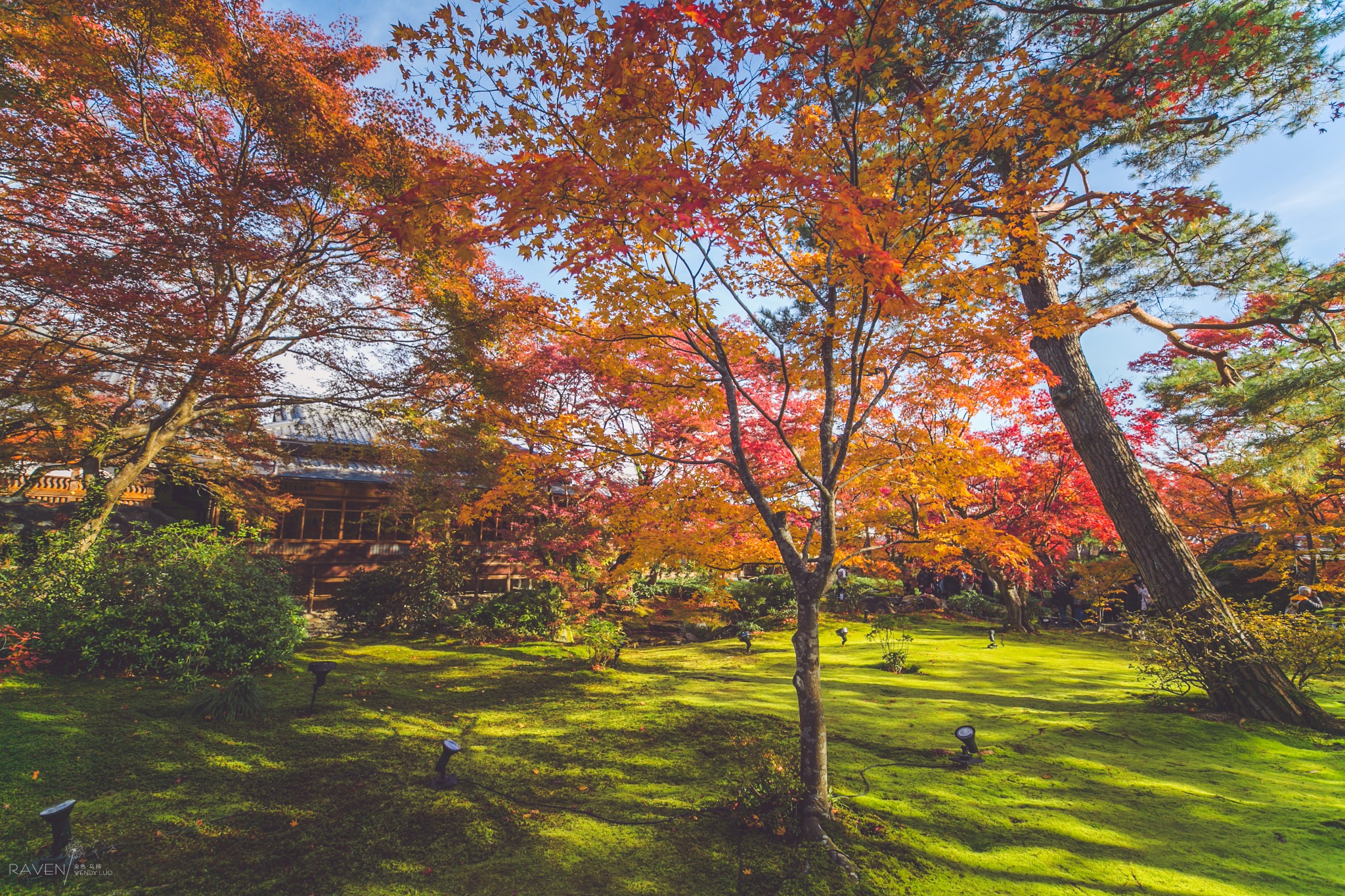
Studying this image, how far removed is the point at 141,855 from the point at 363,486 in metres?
10.3

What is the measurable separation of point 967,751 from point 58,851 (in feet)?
17.5

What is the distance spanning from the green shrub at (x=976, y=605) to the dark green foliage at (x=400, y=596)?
14.0 m

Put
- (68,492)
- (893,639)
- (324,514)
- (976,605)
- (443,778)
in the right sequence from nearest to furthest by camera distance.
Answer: (443,778), (893,639), (324,514), (68,492), (976,605)

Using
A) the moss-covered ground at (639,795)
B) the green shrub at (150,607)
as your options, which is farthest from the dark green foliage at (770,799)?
the green shrub at (150,607)

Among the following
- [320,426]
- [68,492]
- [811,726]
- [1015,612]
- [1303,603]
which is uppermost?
[320,426]

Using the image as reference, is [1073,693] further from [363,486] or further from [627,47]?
[363,486]

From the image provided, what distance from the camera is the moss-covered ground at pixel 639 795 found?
8.24 ft

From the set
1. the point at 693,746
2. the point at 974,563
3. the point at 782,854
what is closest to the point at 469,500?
the point at 693,746

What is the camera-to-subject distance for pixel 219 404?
7.27m

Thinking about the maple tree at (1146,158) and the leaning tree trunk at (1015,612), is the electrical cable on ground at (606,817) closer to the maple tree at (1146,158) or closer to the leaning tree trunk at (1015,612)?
the maple tree at (1146,158)

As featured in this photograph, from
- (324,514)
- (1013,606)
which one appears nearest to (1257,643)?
(1013,606)

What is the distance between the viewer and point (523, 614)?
9438mm

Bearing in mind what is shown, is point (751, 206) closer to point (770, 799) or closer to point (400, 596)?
point (770, 799)

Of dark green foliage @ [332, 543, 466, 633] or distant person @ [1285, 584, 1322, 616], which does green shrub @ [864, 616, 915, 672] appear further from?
dark green foliage @ [332, 543, 466, 633]
